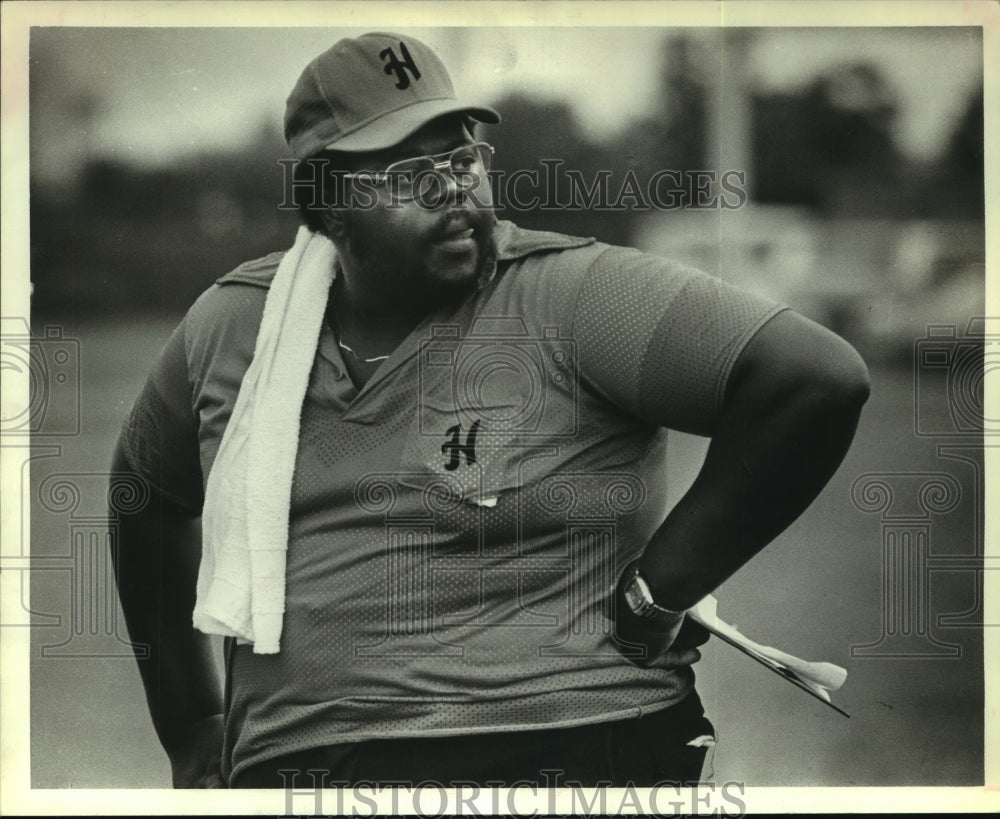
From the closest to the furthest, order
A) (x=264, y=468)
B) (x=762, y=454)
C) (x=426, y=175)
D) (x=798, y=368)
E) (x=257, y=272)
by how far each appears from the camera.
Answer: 1. (x=798, y=368)
2. (x=762, y=454)
3. (x=426, y=175)
4. (x=264, y=468)
5. (x=257, y=272)

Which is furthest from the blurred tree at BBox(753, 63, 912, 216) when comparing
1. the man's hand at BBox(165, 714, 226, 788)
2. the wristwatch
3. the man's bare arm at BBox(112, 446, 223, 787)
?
the man's hand at BBox(165, 714, 226, 788)

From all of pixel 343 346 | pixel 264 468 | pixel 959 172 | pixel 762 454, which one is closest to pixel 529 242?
pixel 343 346

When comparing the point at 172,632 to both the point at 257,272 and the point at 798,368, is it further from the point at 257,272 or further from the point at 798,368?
the point at 798,368

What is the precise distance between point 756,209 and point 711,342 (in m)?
0.68

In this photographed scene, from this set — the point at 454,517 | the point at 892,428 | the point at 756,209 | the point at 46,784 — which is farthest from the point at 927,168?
the point at 46,784

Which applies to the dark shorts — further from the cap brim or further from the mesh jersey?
the cap brim

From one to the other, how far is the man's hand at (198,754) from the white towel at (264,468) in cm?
32

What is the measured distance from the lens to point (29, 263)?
3330 mm

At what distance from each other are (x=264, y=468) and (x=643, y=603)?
1022mm

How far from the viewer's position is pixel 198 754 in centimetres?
328

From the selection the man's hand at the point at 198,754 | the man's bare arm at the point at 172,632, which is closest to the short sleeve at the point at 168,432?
the man's bare arm at the point at 172,632

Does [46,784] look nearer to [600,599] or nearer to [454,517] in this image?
[454,517]

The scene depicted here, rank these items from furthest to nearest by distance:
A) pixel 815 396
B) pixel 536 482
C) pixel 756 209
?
pixel 756 209 < pixel 536 482 < pixel 815 396

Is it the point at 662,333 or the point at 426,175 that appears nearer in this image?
the point at 662,333
